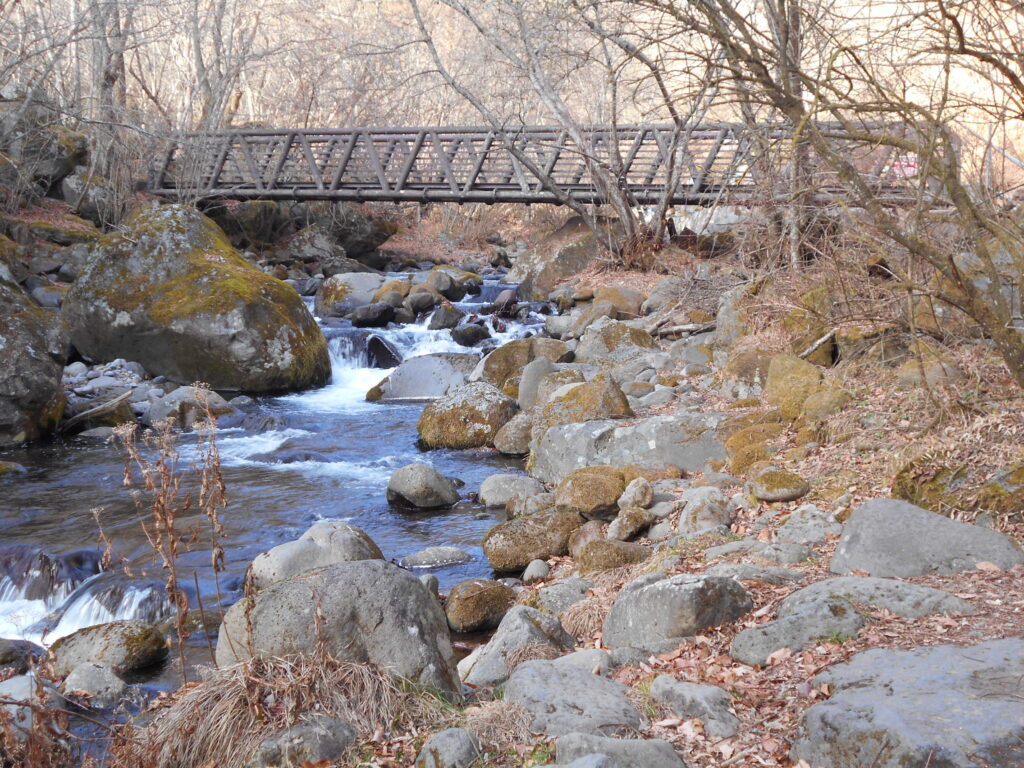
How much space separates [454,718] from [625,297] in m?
11.7

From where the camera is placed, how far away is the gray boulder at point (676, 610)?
441cm

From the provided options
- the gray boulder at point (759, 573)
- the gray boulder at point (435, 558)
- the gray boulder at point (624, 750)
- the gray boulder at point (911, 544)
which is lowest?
the gray boulder at point (435, 558)

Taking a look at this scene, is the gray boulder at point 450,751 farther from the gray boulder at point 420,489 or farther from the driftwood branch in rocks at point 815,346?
the driftwood branch in rocks at point 815,346

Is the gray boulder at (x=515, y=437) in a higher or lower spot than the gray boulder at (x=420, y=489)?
higher

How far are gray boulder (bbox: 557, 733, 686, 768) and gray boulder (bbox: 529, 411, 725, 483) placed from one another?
480 centimetres

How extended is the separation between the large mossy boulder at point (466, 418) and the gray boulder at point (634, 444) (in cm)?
156

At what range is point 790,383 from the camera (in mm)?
7984

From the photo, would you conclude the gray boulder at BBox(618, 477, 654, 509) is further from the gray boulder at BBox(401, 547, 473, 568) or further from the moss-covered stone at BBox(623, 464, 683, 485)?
the gray boulder at BBox(401, 547, 473, 568)

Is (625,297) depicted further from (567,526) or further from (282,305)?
(567,526)

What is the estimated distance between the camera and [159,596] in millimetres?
6145

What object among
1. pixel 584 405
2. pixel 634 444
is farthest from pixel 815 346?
pixel 584 405

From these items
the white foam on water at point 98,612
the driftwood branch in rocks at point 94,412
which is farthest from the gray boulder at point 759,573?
the driftwood branch in rocks at point 94,412

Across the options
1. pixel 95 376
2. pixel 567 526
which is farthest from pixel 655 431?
pixel 95 376

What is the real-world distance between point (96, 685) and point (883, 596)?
4.21 m
